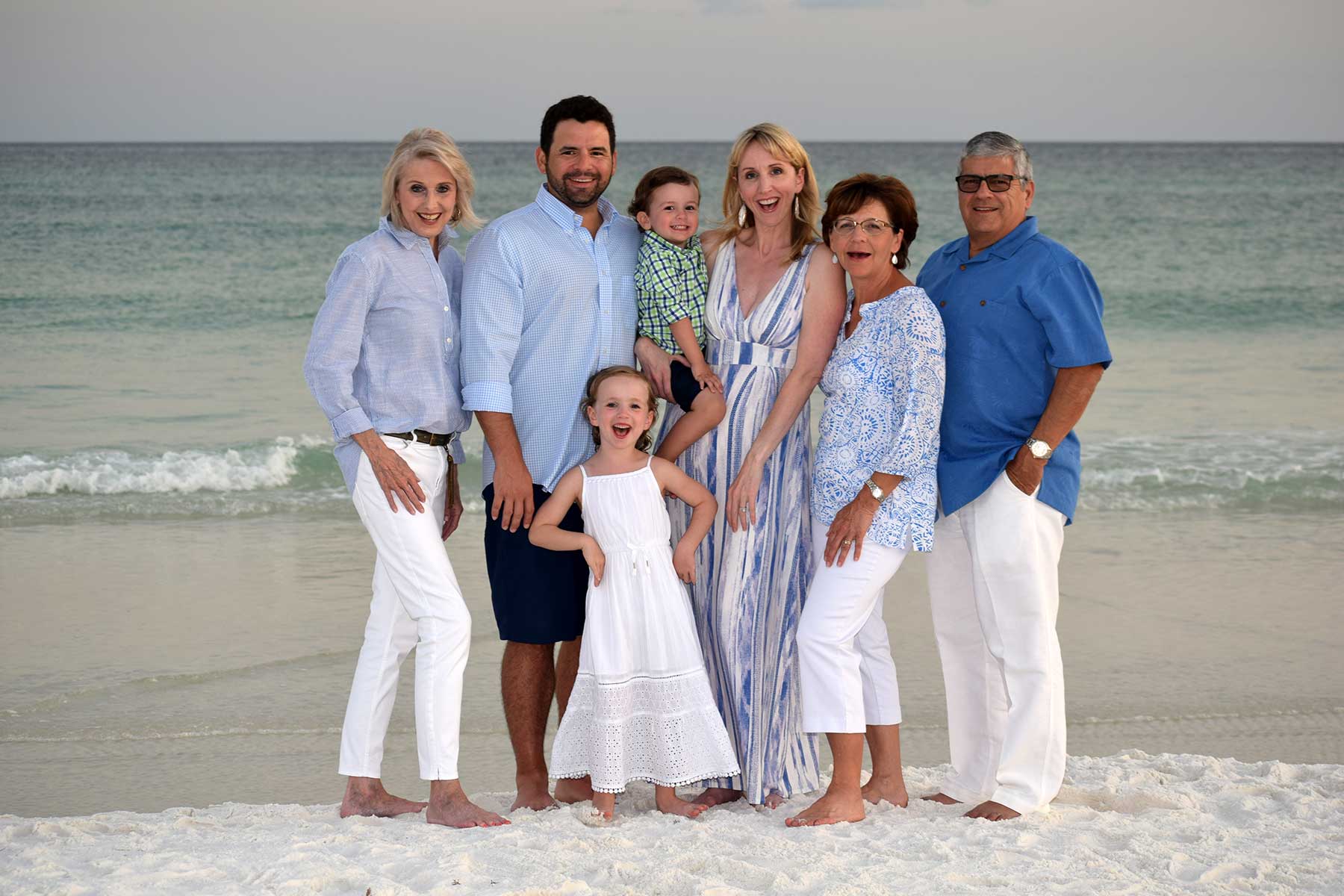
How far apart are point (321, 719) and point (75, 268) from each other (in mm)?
15959

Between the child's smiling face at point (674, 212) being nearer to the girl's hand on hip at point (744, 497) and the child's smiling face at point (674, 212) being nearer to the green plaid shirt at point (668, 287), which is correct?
the green plaid shirt at point (668, 287)

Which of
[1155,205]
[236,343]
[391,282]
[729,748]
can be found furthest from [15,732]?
[1155,205]

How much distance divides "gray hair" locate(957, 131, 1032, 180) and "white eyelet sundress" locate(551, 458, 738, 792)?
1.23 metres

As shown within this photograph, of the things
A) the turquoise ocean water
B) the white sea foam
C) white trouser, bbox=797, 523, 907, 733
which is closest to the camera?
white trouser, bbox=797, 523, 907, 733

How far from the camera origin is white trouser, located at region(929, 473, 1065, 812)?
340 centimetres

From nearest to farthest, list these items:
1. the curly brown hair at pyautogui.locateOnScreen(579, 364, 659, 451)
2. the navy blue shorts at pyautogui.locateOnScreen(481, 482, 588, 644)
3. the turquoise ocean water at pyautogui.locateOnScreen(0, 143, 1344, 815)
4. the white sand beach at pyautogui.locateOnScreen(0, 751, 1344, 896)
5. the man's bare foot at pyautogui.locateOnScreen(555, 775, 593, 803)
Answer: the white sand beach at pyautogui.locateOnScreen(0, 751, 1344, 896) → the curly brown hair at pyautogui.locateOnScreen(579, 364, 659, 451) → the navy blue shorts at pyautogui.locateOnScreen(481, 482, 588, 644) → the man's bare foot at pyautogui.locateOnScreen(555, 775, 593, 803) → the turquoise ocean water at pyautogui.locateOnScreen(0, 143, 1344, 815)

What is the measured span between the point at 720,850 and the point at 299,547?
4.41 meters

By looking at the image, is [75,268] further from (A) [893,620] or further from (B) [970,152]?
(B) [970,152]

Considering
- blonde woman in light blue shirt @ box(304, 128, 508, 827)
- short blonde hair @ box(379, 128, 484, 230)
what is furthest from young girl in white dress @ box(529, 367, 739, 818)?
short blonde hair @ box(379, 128, 484, 230)

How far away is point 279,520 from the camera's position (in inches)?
303

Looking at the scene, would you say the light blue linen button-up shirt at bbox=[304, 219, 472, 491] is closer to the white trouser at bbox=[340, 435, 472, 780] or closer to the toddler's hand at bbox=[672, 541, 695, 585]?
the white trouser at bbox=[340, 435, 472, 780]

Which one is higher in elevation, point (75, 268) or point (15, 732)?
point (75, 268)

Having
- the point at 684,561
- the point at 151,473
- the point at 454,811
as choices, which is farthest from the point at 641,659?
the point at 151,473

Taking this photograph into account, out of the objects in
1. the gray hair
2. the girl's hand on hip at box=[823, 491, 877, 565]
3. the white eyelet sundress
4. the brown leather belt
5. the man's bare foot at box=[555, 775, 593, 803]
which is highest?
the gray hair
